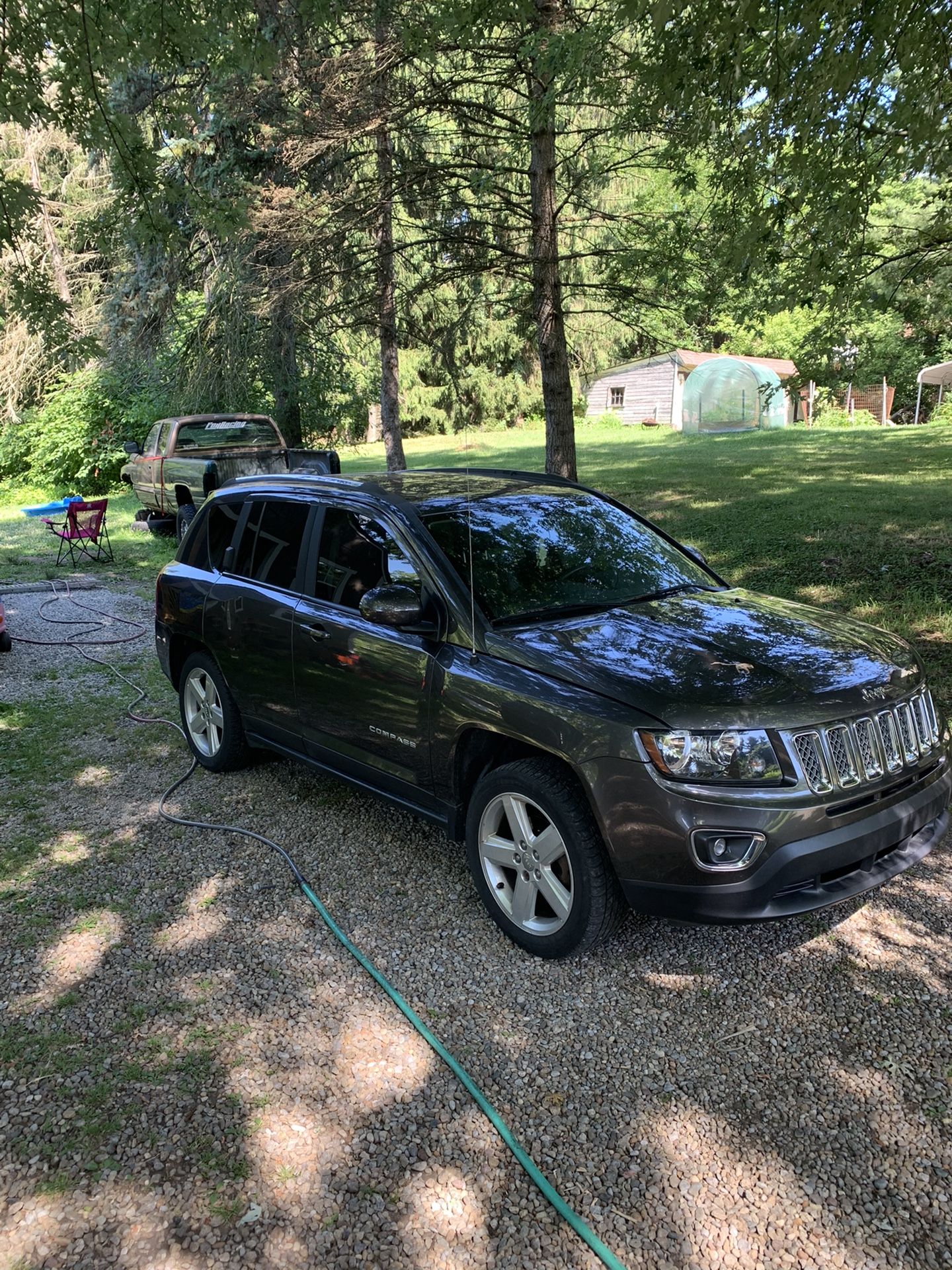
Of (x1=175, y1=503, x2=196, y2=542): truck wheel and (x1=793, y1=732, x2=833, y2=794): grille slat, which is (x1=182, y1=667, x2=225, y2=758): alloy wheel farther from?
(x1=175, y1=503, x2=196, y2=542): truck wheel

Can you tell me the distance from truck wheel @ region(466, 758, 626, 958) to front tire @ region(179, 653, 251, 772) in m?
2.14

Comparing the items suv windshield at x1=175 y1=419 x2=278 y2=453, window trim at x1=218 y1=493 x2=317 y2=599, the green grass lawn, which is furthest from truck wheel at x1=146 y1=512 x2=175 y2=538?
window trim at x1=218 y1=493 x2=317 y2=599

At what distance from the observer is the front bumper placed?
3039 millimetres

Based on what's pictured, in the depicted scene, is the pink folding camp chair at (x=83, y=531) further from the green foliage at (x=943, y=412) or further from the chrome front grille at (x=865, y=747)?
the green foliage at (x=943, y=412)

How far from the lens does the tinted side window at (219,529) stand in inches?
215

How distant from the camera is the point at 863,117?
21.8ft

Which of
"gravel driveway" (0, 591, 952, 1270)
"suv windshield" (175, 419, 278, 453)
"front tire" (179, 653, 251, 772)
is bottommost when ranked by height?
"gravel driveway" (0, 591, 952, 1270)

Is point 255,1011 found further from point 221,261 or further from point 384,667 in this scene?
point 221,261

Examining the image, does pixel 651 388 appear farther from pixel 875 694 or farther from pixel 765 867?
pixel 765 867

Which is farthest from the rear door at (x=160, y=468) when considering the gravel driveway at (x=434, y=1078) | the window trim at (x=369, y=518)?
the gravel driveway at (x=434, y=1078)

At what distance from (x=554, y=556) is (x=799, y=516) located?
27.6ft

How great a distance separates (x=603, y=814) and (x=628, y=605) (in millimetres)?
1185

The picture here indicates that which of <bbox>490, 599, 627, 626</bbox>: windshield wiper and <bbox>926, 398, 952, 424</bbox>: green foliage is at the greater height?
<bbox>490, 599, 627, 626</bbox>: windshield wiper

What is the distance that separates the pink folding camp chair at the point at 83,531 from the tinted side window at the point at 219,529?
924 cm
